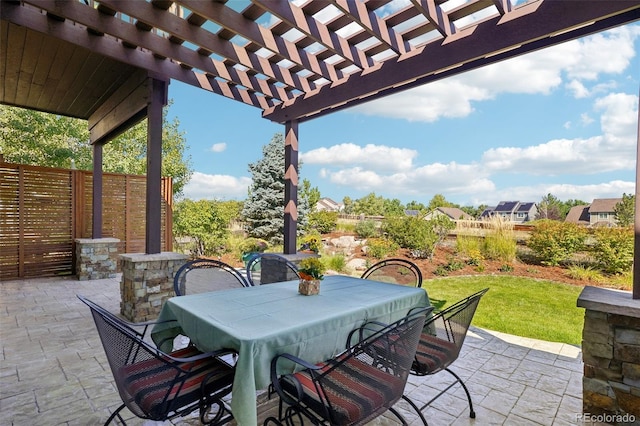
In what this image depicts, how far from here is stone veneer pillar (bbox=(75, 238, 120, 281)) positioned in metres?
6.22

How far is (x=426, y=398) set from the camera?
239cm

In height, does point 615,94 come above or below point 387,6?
above

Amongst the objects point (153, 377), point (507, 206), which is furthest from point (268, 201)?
point (507, 206)

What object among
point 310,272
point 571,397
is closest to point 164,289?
point 310,272

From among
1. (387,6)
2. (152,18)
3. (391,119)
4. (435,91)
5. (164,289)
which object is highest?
(391,119)

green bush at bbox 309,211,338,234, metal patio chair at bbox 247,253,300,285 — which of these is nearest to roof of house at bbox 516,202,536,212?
Result: green bush at bbox 309,211,338,234

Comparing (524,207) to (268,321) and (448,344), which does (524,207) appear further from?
(268,321)

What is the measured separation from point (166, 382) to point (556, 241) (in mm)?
7619

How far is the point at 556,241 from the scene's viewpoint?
6.72 m

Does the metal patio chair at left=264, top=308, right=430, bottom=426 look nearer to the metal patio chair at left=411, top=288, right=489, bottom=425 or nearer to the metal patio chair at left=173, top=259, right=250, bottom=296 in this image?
the metal patio chair at left=411, top=288, right=489, bottom=425

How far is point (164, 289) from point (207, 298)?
6.68ft

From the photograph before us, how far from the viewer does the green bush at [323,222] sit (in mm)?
11992

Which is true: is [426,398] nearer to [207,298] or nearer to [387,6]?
[207,298]

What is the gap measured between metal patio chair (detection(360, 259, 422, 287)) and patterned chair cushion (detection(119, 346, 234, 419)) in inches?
77.5
